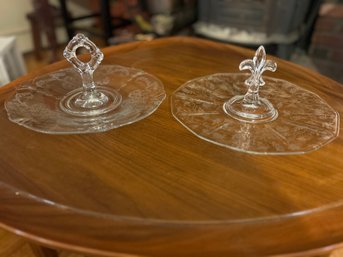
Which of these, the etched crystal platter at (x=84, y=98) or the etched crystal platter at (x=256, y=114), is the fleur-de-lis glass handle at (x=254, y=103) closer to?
the etched crystal platter at (x=256, y=114)

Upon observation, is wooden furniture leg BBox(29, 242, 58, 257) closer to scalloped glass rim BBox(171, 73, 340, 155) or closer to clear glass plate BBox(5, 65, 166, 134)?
clear glass plate BBox(5, 65, 166, 134)

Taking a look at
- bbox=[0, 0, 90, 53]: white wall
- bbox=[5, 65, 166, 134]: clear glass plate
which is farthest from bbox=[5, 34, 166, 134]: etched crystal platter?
bbox=[0, 0, 90, 53]: white wall

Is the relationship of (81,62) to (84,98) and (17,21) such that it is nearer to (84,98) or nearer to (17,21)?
(84,98)

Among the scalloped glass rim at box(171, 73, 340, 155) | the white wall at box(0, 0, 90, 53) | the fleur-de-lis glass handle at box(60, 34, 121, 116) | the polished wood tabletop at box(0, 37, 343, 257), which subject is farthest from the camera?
the white wall at box(0, 0, 90, 53)

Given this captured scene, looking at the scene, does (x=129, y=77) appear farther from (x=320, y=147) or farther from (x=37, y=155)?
(x=320, y=147)

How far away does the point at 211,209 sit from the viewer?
47 centimetres

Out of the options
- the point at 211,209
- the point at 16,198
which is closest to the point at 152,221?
the point at 211,209

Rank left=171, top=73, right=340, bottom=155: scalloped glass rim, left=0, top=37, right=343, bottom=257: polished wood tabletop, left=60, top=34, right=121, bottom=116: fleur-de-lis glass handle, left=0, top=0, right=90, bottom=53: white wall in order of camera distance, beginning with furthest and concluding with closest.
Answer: left=0, top=0, right=90, bottom=53: white wall, left=60, top=34, right=121, bottom=116: fleur-de-lis glass handle, left=171, top=73, right=340, bottom=155: scalloped glass rim, left=0, top=37, right=343, bottom=257: polished wood tabletop

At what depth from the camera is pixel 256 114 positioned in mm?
686

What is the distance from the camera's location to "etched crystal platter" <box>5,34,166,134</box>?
0.67 meters

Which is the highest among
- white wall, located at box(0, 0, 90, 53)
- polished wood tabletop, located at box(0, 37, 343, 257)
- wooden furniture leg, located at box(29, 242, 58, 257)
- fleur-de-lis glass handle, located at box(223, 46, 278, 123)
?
fleur-de-lis glass handle, located at box(223, 46, 278, 123)

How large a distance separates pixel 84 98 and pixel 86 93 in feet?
0.05

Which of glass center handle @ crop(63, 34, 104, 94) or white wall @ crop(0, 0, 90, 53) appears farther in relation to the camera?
white wall @ crop(0, 0, 90, 53)

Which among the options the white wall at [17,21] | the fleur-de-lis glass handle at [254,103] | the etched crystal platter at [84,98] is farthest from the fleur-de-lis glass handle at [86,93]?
the white wall at [17,21]
